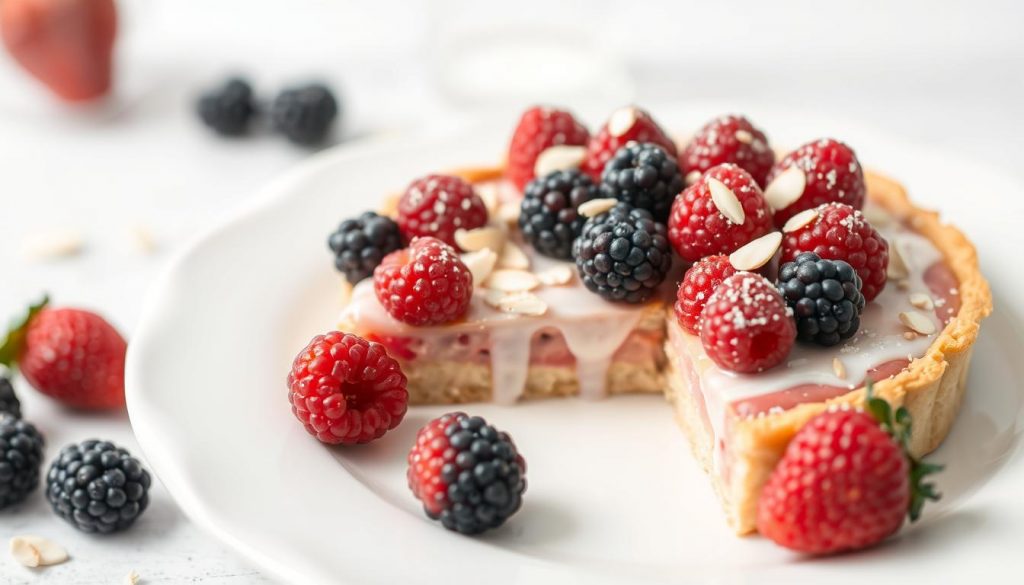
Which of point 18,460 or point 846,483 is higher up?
point 846,483

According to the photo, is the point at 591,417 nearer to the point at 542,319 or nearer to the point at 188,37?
the point at 542,319

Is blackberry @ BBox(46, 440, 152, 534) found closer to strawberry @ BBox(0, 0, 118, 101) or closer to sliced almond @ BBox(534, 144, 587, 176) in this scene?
sliced almond @ BBox(534, 144, 587, 176)

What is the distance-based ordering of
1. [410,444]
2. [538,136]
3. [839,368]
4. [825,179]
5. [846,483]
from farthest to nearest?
[538,136] → [825,179] → [410,444] → [839,368] → [846,483]

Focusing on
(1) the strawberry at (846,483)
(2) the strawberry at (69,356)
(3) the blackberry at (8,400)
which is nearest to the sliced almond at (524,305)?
(1) the strawberry at (846,483)

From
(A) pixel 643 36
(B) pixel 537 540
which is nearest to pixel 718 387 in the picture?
(B) pixel 537 540

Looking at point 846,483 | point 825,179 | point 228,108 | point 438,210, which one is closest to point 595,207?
point 438,210

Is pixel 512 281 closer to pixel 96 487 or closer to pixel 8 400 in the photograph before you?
pixel 96 487
